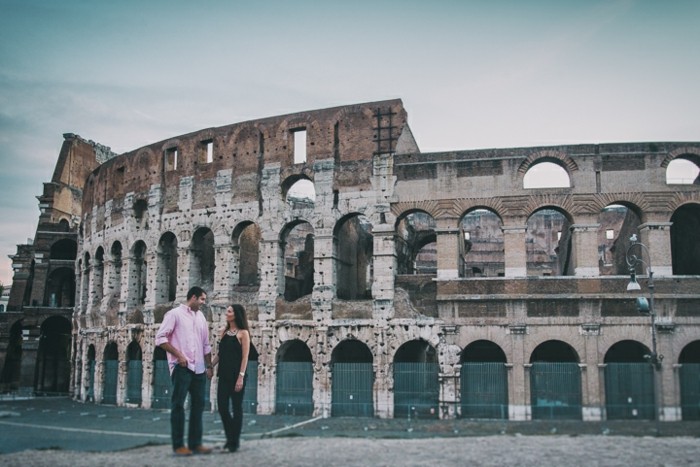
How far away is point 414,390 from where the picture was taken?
791 inches

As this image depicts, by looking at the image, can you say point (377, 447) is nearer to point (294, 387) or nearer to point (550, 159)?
point (294, 387)

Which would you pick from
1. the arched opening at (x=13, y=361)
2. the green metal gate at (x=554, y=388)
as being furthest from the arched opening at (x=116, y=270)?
the green metal gate at (x=554, y=388)

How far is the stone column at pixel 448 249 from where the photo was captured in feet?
66.8

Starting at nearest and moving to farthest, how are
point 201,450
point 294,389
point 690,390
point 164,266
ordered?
point 201,450
point 690,390
point 294,389
point 164,266

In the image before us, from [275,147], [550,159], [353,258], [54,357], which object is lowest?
[54,357]

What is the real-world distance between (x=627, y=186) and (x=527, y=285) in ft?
13.5

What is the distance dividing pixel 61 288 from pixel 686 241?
29729mm

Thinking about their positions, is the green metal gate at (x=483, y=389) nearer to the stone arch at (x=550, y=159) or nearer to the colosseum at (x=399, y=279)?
the colosseum at (x=399, y=279)

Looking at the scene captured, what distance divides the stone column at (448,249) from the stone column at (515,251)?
4.71 ft

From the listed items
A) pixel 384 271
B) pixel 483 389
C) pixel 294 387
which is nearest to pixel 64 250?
pixel 294 387

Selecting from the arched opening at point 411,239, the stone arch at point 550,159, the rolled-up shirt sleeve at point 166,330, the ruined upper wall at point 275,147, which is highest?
the ruined upper wall at point 275,147

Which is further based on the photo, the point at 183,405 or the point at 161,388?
the point at 161,388

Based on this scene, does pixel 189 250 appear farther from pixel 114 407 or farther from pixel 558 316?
pixel 558 316

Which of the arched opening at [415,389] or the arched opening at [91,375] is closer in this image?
the arched opening at [415,389]
